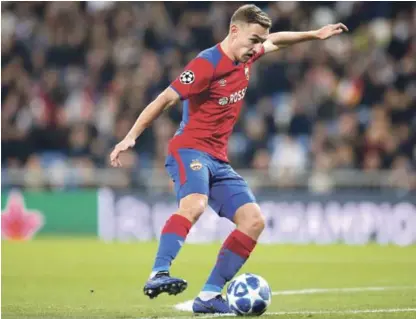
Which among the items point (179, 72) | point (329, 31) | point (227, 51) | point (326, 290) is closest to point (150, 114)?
point (227, 51)

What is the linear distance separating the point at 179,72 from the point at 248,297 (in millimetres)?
12588

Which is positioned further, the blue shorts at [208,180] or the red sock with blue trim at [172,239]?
the blue shorts at [208,180]

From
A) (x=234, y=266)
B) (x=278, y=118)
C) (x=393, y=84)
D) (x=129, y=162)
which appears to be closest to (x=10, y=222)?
(x=129, y=162)

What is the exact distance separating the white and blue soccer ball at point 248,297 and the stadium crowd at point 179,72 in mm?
10141

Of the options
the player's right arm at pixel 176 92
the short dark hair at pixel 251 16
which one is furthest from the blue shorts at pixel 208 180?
the short dark hair at pixel 251 16

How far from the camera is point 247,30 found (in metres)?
7.39

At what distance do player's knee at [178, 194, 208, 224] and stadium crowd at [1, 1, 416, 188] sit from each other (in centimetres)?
1026

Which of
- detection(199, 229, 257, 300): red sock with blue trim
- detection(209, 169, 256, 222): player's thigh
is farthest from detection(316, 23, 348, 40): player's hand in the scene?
detection(199, 229, 257, 300): red sock with blue trim

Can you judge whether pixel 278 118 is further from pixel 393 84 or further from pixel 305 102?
pixel 393 84

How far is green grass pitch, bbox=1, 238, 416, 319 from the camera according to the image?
25.6 ft

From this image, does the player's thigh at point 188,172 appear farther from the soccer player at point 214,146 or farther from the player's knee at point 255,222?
the player's knee at point 255,222

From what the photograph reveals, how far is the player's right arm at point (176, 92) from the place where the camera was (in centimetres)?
714

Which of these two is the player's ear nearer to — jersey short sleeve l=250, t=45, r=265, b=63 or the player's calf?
jersey short sleeve l=250, t=45, r=265, b=63

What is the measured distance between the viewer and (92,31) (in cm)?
2100
